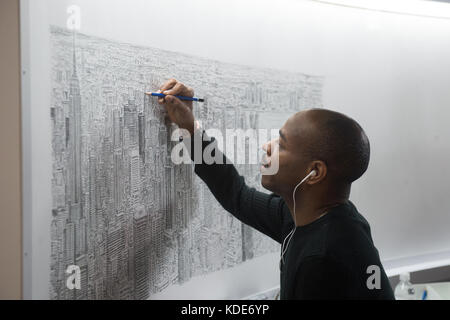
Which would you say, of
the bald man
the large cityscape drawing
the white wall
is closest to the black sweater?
the bald man

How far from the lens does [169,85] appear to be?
750 mm

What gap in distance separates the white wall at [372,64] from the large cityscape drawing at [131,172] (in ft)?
0.23

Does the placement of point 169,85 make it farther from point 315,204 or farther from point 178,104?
point 315,204

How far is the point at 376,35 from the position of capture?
1218 millimetres

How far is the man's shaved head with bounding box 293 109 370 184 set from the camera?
0.67m

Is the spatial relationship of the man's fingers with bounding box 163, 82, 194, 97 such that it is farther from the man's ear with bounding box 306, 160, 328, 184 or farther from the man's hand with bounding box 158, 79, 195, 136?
the man's ear with bounding box 306, 160, 328, 184

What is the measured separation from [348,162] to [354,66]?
2.19 feet

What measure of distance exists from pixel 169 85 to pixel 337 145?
0.43 meters

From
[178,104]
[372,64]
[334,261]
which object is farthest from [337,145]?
[372,64]

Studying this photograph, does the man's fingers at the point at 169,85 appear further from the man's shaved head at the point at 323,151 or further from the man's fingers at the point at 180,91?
the man's shaved head at the point at 323,151

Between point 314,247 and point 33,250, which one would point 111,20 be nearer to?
point 33,250

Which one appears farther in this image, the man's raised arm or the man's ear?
the man's raised arm

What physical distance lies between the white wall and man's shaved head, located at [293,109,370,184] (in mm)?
369

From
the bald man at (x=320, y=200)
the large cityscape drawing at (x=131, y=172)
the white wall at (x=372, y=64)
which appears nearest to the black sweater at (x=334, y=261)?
the bald man at (x=320, y=200)
